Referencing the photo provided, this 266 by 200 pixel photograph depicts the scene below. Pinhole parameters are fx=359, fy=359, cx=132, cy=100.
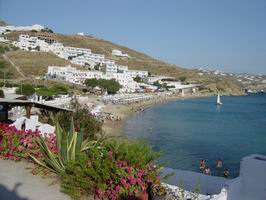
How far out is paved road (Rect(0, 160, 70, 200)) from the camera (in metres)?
5.21

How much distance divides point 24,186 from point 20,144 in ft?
5.59

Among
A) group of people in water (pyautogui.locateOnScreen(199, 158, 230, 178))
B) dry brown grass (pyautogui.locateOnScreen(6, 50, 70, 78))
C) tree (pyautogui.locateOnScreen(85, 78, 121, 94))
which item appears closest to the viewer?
group of people in water (pyautogui.locateOnScreen(199, 158, 230, 178))

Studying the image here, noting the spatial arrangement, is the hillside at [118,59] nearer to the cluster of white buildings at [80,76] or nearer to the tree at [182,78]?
the tree at [182,78]

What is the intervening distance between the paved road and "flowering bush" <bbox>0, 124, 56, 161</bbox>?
42cm

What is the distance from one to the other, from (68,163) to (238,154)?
2698 cm

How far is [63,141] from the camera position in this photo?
607 centimetres

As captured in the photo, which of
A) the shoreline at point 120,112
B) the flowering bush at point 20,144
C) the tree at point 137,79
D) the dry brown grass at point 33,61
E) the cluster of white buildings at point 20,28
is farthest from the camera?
the cluster of white buildings at point 20,28

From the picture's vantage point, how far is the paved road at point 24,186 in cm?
521

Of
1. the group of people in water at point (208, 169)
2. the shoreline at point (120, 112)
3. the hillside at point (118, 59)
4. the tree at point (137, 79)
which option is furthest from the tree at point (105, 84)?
the group of people in water at point (208, 169)

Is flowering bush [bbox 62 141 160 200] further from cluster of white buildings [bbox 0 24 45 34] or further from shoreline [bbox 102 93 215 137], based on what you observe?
cluster of white buildings [bbox 0 24 45 34]

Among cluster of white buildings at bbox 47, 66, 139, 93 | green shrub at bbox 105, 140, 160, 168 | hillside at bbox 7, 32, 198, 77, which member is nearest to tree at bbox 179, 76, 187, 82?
hillside at bbox 7, 32, 198, 77

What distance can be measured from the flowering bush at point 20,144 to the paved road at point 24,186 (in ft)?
1.38


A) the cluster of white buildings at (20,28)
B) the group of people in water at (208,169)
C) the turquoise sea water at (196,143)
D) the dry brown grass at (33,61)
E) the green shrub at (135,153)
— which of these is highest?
the cluster of white buildings at (20,28)

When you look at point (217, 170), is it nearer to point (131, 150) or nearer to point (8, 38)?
point (131, 150)
